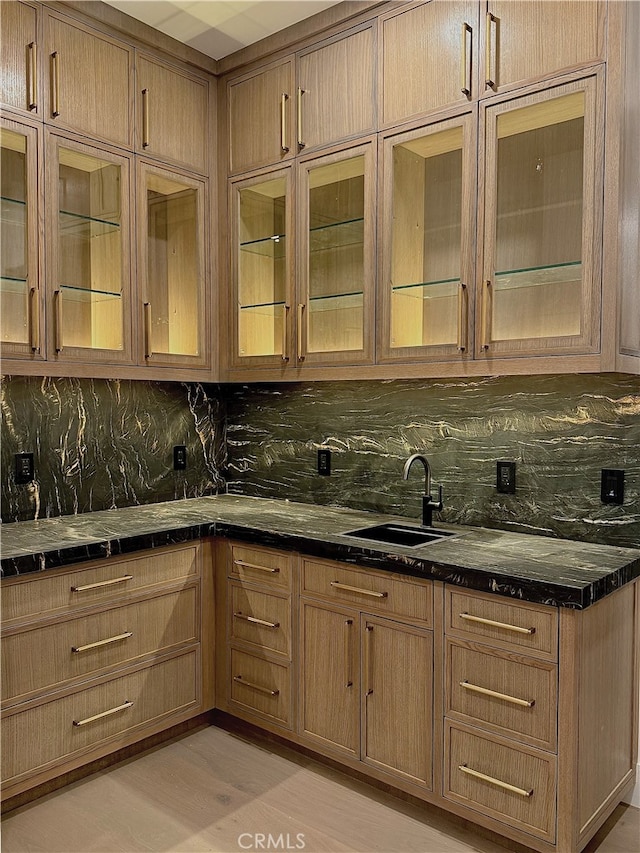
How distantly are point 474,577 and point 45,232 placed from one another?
193 centimetres

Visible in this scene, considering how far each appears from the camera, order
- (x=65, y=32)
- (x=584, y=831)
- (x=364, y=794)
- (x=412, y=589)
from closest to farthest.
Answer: (x=584, y=831) < (x=412, y=589) < (x=364, y=794) < (x=65, y=32)

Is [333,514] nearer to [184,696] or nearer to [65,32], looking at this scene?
[184,696]

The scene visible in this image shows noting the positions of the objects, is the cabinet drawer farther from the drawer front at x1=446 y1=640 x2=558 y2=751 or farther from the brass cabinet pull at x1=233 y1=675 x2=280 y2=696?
the brass cabinet pull at x1=233 y1=675 x2=280 y2=696

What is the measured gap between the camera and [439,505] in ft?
8.80

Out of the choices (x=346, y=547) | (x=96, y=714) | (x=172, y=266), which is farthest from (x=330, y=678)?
(x=172, y=266)

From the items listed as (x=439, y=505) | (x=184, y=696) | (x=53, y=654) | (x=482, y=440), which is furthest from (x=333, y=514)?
(x=53, y=654)

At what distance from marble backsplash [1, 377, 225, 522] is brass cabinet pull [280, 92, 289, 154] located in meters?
1.20

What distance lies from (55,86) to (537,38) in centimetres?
170

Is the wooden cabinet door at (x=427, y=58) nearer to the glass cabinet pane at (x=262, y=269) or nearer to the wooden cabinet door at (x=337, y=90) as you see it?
the wooden cabinet door at (x=337, y=90)

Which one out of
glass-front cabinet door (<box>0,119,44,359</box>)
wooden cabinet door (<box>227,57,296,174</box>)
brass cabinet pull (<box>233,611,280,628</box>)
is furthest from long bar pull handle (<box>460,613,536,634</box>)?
wooden cabinet door (<box>227,57,296,174</box>)

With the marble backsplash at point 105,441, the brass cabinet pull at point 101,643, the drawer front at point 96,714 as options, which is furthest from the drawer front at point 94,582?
the marble backsplash at point 105,441

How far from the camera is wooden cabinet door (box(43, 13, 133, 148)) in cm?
256

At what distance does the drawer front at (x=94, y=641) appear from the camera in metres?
2.21

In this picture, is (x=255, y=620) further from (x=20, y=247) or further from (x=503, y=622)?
(x=20, y=247)
